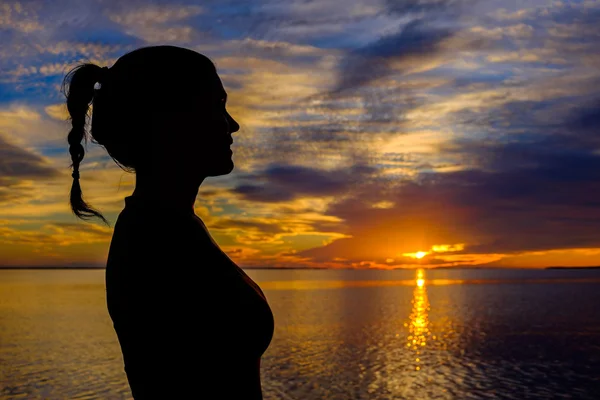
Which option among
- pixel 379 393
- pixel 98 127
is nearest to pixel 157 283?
pixel 98 127

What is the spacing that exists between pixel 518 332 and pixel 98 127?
6722 cm

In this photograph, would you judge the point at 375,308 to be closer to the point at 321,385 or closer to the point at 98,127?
the point at 321,385

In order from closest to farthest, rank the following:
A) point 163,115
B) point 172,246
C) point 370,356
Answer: point 172,246 → point 163,115 → point 370,356

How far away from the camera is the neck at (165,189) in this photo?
6.75ft

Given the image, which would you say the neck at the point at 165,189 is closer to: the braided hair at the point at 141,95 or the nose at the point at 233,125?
the braided hair at the point at 141,95

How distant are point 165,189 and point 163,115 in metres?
0.24

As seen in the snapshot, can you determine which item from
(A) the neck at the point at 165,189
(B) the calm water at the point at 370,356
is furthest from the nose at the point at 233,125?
(B) the calm water at the point at 370,356

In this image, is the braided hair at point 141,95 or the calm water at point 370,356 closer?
the braided hair at point 141,95

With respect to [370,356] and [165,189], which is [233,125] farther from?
[370,356]

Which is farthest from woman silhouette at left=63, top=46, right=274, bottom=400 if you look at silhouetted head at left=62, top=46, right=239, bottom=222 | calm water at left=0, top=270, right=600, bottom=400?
calm water at left=0, top=270, right=600, bottom=400

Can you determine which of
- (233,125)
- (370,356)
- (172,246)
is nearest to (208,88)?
(233,125)

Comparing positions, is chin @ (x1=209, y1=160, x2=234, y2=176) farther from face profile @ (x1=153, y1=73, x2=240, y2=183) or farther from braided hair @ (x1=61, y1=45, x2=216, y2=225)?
braided hair @ (x1=61, y1=45, x2=216, y2=225)

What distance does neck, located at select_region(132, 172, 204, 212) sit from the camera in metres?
2.06

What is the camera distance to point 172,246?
193 centimetres
